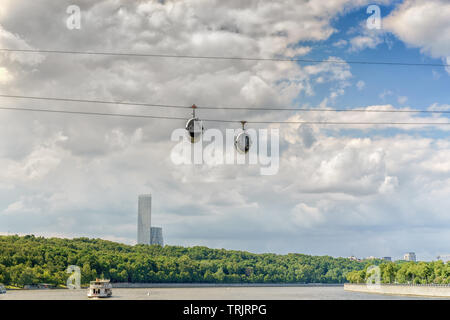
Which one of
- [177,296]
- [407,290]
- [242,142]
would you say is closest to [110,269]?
[177,296]

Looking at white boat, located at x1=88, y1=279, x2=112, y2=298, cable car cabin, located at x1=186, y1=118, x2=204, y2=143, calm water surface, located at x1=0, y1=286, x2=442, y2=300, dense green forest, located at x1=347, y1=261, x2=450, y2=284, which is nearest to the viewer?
cable car cabin, located at x1=186, y1=118, x2=204, y2=143

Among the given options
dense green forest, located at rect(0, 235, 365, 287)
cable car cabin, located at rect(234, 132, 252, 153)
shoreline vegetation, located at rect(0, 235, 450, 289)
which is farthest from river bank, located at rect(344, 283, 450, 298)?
cable car cabin, located at rect(234, 132, 252, 153)

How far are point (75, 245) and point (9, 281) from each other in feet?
146

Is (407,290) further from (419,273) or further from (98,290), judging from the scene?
(98,290)

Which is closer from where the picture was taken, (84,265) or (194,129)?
(194,129)

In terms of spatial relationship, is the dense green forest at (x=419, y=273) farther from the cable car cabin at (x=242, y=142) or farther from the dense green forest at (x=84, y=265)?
the cable car cabin at (x=242, y=142)

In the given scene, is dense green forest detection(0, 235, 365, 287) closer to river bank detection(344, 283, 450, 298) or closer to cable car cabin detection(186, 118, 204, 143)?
river bank detection(344, 283, 450, 298)

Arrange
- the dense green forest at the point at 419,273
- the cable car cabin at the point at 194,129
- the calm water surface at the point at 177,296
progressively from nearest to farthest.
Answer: the cable car cabin at the point at 194,129, the calm water surface at the point at 177,296, the dense green forest at the point at 419,273

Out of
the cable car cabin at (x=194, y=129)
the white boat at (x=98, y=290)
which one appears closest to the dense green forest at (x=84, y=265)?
the white boat at (x=98, y=290)

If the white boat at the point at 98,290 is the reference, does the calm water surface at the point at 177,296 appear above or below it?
below

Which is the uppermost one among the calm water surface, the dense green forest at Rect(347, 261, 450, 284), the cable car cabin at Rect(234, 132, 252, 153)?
the cable car cabin at Rect(234, 132, 252, 153)
